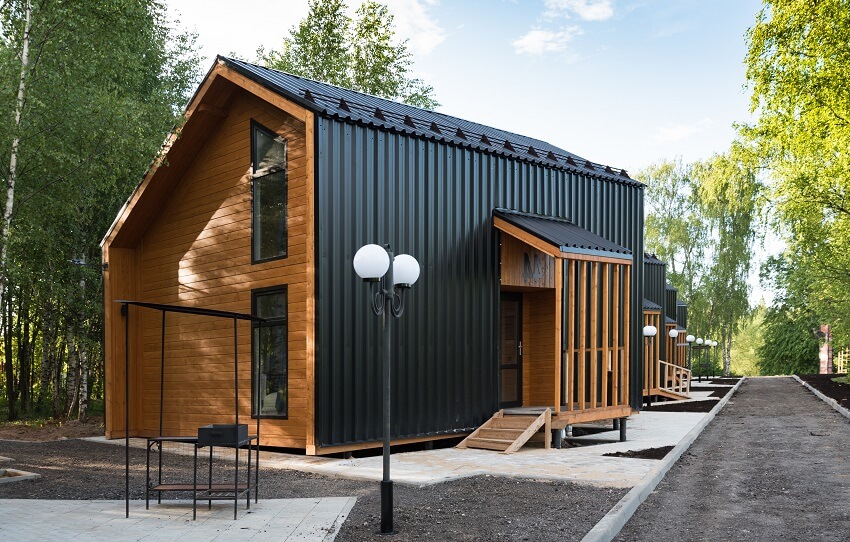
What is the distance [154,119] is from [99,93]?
5.69 feet

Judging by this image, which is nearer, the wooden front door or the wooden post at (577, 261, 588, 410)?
the wooden post at (577, 261, 588, 410)

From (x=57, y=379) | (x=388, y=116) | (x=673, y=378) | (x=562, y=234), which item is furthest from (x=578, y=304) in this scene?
(x=673, y=378)

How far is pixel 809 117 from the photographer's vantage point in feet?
61.6

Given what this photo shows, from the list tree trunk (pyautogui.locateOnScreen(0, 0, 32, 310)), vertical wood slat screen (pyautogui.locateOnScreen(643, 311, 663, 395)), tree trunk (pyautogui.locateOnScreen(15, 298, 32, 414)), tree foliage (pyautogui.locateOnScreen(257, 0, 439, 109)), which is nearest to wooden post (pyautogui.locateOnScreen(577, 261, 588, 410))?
tree trunk (pyautogui.locateOnScreen(0, 0, 32, 310))

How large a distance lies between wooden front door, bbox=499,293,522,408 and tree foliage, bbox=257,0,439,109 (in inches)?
569

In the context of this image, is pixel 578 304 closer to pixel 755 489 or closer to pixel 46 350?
pixel 755 489


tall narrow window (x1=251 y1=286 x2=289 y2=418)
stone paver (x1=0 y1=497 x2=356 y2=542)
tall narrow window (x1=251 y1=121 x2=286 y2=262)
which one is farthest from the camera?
tall narrow window (x1=251 y1=121 x2=286 y2=262)

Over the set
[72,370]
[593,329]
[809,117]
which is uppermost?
[809,117]

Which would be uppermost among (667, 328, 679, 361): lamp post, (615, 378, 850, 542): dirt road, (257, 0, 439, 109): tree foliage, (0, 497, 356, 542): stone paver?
(257, 0, 439, 109): tree foliage

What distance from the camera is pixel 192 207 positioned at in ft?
42.7

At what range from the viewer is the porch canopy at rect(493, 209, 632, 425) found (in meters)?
11.1

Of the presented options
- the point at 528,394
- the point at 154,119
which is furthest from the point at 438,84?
the point at 528,394

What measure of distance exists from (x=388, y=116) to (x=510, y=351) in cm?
432

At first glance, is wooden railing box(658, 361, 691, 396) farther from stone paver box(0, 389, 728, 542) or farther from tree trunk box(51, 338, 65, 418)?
tree trunk box(51, 338, 65, 418)
